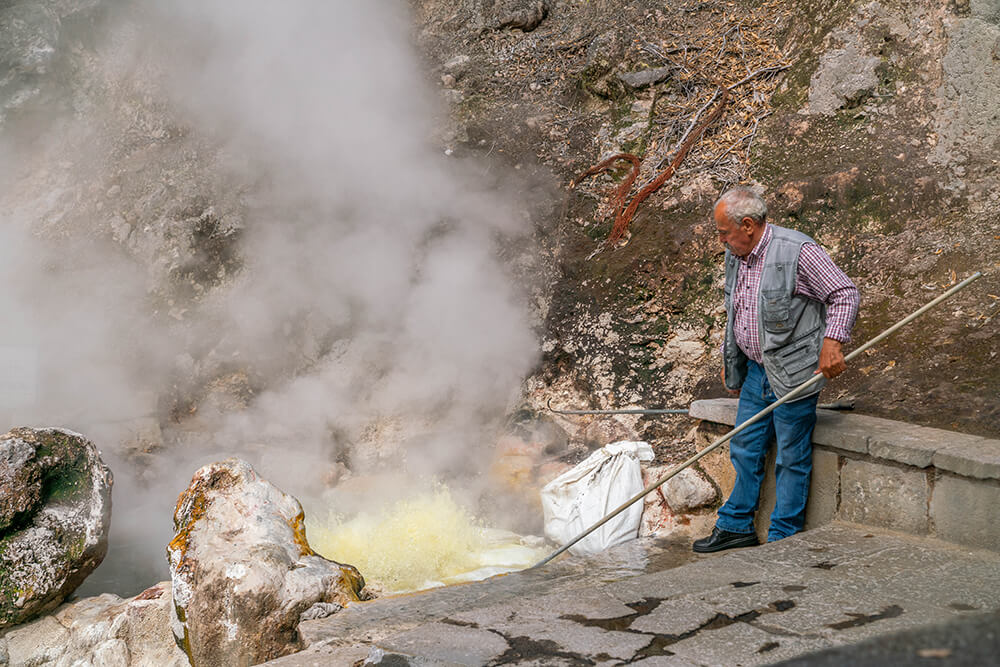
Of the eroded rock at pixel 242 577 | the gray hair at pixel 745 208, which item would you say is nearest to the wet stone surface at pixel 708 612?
the eroded rock at pixel 242 577

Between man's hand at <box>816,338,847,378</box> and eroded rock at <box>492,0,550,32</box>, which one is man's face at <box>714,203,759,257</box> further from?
eroded rock at <box>492,0,550,32</box>

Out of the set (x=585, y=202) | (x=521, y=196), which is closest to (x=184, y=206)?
(x=521, y=196)

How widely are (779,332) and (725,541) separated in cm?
105

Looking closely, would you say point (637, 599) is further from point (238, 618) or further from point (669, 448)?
point (669, 448)

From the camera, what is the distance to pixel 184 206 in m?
7.30

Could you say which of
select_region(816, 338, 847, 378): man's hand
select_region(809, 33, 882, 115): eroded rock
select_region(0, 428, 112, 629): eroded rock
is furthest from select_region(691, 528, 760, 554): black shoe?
select_region(809, 33, 882, 115): eroded rock

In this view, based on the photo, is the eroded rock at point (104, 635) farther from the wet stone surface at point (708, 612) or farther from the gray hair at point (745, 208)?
the gray hair at point (745, 208)

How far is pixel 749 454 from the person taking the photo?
367cm

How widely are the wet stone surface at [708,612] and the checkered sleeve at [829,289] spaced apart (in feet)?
2.91

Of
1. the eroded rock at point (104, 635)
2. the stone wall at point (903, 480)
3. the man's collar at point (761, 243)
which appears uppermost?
the man's collar at point (761, 243)

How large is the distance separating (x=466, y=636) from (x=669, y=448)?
2611mm

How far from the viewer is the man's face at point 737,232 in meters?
3.37

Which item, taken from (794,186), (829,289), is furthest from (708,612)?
(794,186)

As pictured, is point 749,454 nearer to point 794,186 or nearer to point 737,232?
point 737,232
